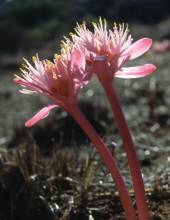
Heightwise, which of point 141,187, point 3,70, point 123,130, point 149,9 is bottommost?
point 141,187

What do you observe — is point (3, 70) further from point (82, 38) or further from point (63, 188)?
point (82, 38)

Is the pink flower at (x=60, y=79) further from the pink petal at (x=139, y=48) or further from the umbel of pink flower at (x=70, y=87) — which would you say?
the pink petal at (x=139, y=48)

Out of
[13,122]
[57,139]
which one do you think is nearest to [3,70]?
[13,122]

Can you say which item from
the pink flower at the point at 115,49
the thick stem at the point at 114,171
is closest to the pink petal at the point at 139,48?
the pink flower at the point at 115,49

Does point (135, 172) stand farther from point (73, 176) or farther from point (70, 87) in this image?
point (73, 176)

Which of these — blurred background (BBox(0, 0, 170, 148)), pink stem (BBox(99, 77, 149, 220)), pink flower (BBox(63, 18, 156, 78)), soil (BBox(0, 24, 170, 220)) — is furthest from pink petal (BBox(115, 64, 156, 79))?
blurred background (BBox(0, 0, 170, 148))

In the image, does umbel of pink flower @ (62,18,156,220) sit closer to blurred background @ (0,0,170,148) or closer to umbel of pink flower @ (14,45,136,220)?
umbel of pink flower @ (14,45,136,220)

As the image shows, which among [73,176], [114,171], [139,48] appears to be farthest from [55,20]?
[114,171]
